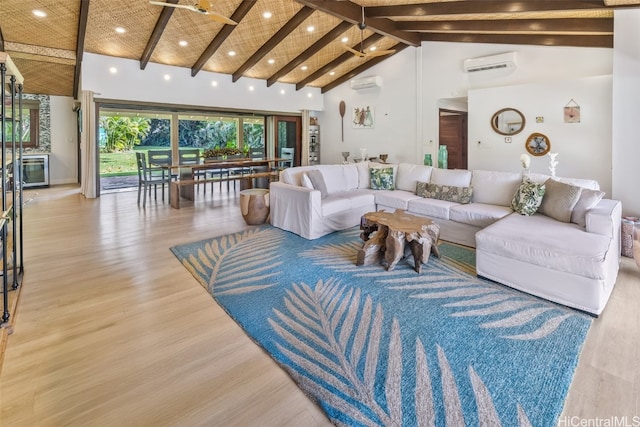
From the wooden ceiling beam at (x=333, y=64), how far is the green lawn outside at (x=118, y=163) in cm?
428

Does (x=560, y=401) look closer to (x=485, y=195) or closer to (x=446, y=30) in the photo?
(x=485, y=195)

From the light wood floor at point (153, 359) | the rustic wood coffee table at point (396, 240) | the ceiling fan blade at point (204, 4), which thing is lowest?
the light wood floor at point (153, 359)

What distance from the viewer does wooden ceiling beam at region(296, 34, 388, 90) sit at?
752cm

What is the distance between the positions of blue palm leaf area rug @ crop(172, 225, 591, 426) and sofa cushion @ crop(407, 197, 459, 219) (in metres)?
0.88

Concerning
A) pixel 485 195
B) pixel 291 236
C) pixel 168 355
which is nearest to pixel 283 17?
pixel 291 236

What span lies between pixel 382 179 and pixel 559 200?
2.51 metres

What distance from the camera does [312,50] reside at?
7617 mm

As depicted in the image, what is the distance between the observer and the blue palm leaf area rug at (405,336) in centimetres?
165

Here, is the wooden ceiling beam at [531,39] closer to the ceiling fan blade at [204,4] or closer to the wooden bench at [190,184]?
the wooden bench at [190,184]

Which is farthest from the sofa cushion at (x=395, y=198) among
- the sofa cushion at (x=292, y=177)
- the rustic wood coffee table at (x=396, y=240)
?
the sofa cushion at (x=292, y=177)

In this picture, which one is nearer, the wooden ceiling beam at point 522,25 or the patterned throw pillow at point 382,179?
the wooden ceiling beam at point 522,25

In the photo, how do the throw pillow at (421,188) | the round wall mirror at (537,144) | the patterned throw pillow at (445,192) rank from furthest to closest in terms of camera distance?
the round wall mirror at (537,144) → the throw pillow at (421,188) → the patterned throw pillow at (445,192)

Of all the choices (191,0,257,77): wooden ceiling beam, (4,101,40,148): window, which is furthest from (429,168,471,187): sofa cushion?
(4,101,40,148): window

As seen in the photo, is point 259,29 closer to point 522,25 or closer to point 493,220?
point 522,25
